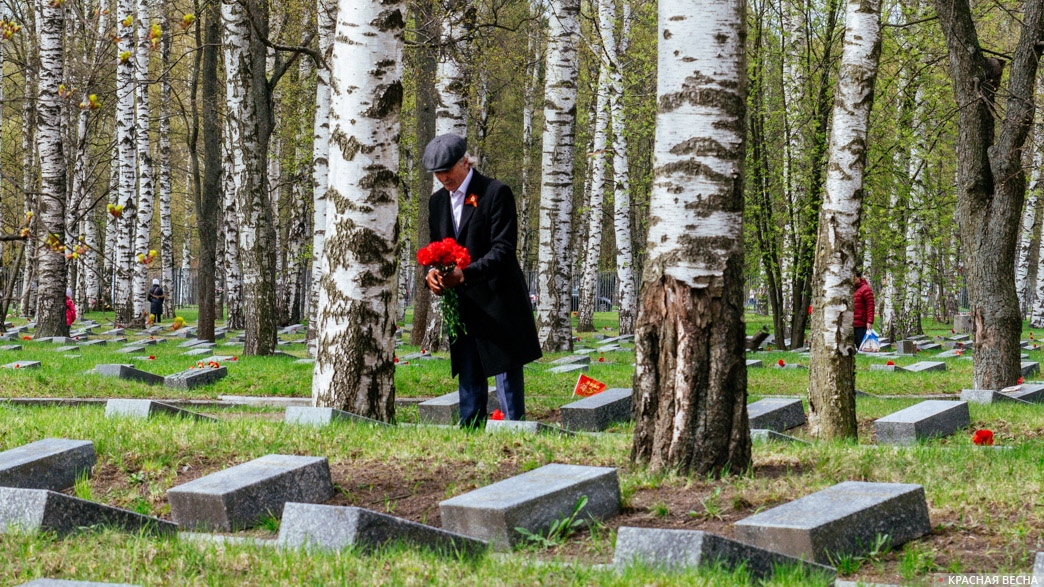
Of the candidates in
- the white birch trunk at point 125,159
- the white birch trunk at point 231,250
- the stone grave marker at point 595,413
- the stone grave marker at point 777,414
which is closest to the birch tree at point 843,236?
the stone grave marker at point 777,414

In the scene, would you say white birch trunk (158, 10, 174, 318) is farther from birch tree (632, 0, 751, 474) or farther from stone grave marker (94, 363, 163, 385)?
birch tree (632, 0, 751, 474)

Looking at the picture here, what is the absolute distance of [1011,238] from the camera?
11.9 meters

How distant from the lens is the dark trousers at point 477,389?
7.69 m

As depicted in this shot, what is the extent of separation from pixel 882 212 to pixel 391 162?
50.7 feet

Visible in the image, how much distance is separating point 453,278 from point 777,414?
10.2 ft

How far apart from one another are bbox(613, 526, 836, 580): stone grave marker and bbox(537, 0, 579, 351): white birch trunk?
14.2 metres

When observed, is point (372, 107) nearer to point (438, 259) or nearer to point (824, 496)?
point (438, 259)

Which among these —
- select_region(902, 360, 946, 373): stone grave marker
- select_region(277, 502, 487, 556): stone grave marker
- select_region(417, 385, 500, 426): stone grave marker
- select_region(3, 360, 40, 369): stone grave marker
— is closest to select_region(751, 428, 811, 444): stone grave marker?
select_region(417, 385, 500, 426): stone grave marker

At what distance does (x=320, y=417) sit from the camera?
297 inches

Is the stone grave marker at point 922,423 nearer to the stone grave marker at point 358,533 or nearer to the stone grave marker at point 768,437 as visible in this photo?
the stone grave marker at point 768,437

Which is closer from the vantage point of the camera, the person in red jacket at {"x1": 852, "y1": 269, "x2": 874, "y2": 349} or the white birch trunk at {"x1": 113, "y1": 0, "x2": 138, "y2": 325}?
the person in red jacket at {"x1": 852, "y1": 269, "x2": 874, "y2": 349}

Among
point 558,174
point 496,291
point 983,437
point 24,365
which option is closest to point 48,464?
point 496,291

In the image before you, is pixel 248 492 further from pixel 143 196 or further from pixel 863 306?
pixel 143 196

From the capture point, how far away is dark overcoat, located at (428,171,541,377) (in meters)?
7.46
